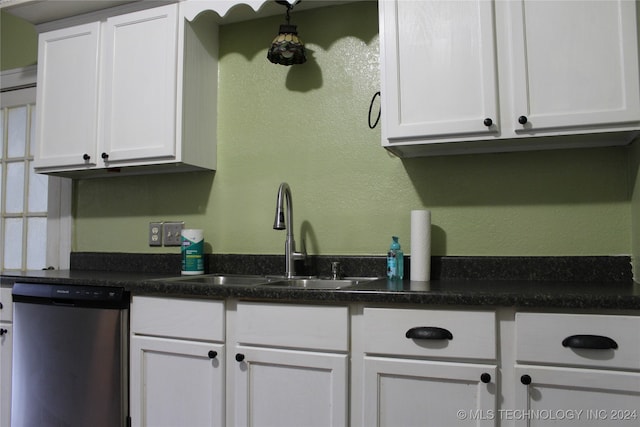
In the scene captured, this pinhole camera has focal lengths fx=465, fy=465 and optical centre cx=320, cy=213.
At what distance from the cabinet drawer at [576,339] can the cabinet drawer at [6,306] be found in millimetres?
2062

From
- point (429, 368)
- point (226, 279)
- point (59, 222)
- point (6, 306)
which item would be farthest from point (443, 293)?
point (59, 222)

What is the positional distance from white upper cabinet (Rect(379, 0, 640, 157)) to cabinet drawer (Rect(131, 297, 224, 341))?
0.91 m

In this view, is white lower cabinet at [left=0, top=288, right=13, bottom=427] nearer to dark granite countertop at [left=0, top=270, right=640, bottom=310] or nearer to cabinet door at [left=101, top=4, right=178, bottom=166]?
dark granite countertop at [left=0, top=270, right=640, bottom=310]

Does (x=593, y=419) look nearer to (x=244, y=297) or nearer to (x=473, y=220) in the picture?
(x=473, y=220)

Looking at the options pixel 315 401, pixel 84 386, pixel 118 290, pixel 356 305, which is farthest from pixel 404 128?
pixel 84 386

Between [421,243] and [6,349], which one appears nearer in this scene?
[421,243]

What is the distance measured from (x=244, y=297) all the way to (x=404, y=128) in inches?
32.9

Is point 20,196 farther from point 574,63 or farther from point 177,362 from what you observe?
point 574,63

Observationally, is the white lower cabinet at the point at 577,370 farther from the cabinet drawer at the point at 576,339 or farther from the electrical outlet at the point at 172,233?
the electrical outlet at the point at 172,233

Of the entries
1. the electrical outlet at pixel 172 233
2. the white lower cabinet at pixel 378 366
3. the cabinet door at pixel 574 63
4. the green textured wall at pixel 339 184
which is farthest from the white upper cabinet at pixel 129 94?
the cabinet door at pixel 574 63

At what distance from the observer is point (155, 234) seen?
2.43 meters

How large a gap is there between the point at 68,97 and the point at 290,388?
181 centimetres

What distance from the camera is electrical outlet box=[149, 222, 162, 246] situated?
2.42 m

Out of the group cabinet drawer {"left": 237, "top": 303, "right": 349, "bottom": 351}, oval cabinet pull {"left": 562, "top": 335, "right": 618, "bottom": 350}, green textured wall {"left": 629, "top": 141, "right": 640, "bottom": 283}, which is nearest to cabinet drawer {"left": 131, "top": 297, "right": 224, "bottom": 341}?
cabinet drawer {"left": 237, "top": 303, "right": 349, "bottom": 351}
